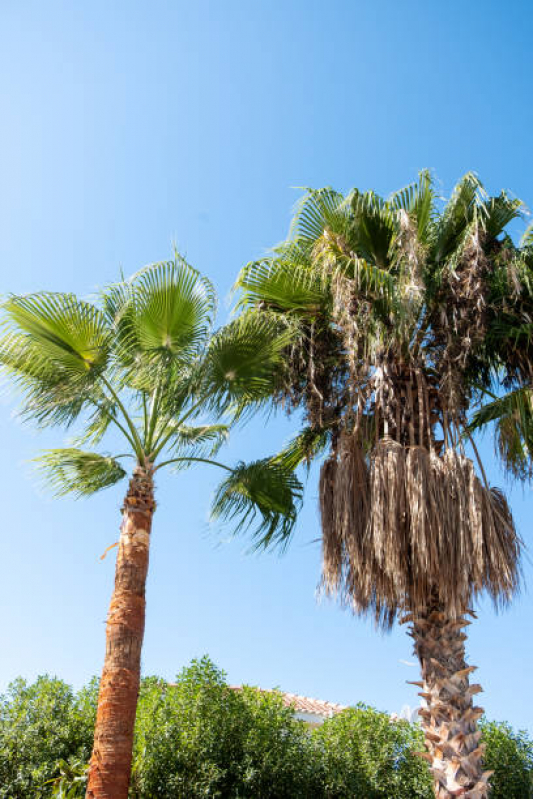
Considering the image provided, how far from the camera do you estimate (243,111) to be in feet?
31.9

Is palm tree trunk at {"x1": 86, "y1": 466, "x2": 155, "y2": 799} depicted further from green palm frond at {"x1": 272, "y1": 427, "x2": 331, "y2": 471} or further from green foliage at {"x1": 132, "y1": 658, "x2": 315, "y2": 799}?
green foliage at {"x1": 132, "y1": 658, "x2": 315, "y2": 799}

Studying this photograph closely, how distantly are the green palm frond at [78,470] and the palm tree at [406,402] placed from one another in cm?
257

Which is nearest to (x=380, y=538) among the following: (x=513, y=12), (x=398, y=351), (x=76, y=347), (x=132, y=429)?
(x=398, y=351)

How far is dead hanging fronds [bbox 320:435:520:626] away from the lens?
6.34 m

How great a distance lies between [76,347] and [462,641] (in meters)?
5.12

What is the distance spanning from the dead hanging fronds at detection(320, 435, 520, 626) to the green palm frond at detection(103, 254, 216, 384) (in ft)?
7.63

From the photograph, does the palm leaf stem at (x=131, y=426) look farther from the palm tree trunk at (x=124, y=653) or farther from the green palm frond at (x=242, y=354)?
the green palm frond at (x=242, y=354)

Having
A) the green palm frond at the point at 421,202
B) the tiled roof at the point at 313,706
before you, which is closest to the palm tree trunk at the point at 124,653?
the green palm frond at the point at 421,202

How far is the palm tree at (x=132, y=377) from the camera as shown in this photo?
6.14 metres

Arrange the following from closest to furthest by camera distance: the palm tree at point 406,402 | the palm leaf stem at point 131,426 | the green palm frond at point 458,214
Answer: the palm tree at point 406,402 → the palm leaf stem at point 131,426 → the green palm frond at point 458,214

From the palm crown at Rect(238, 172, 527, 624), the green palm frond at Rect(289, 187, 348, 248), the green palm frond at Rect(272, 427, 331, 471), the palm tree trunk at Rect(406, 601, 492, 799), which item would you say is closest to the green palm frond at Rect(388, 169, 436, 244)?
the palm crown at Rect(238, 172, 527, 624)

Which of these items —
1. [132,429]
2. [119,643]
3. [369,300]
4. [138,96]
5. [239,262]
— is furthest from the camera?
[138,96]

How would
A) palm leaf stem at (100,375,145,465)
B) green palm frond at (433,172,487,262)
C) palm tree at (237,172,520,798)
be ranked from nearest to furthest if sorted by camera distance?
1. palm tree at (237,172,520,798)
2. palm leaf stem at (100,375,145,465)
3. green palm frond at (433,172,487,262)

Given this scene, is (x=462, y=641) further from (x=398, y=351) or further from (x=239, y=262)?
(x=239, y=262)
